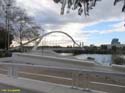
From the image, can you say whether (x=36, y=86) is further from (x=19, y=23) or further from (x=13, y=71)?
(x=19, y=23)

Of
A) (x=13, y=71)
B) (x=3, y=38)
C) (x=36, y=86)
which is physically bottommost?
(x=36, y=86)

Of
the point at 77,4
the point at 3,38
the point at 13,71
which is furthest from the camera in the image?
the point at 3,38

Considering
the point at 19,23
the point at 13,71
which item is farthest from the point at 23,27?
the point at 13,71

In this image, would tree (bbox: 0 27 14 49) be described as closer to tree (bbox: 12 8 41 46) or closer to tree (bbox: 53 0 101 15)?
tree (bbox: 12 8 41 46)

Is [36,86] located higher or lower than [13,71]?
lower

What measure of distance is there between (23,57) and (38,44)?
24729 mm

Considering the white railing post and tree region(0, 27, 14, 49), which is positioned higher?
tree region(0, 27, 14, 49)

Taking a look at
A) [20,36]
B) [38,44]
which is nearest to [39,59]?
[38,44]

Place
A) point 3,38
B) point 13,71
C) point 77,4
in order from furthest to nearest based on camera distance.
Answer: point 3,38
point 13,71
point 77,4

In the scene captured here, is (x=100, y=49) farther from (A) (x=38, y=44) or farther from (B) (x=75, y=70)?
(B) (x=75, y=70)

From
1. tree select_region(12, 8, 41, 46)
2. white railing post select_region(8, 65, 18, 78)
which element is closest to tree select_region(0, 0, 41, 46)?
tree select_region(12, 8, 41, 46)

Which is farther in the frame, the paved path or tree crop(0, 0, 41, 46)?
tree crop(0, 0, 41, 46)

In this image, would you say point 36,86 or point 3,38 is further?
point 3,38

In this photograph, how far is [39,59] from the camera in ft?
108
